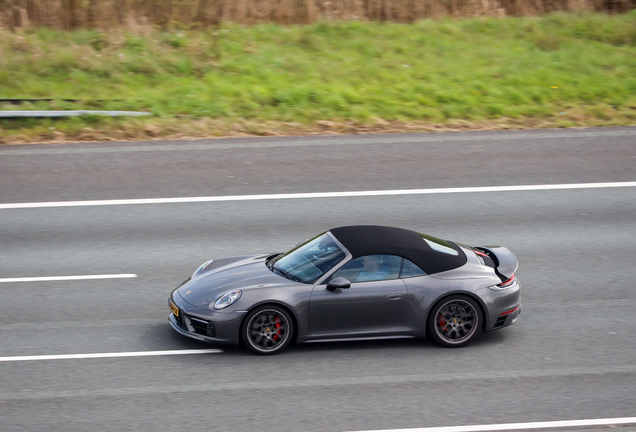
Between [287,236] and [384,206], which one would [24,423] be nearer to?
[287,236]

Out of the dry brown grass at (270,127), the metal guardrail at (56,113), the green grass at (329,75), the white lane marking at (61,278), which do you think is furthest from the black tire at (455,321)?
the metal guardrail at (56,113)

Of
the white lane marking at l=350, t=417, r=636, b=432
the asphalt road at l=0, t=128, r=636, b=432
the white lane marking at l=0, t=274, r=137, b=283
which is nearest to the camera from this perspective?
the white lane marking at l=350, t=417, r=636, b=432

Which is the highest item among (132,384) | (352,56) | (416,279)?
(352,56)

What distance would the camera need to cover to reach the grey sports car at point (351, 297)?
7883 mm

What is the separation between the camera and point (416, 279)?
26.8ft

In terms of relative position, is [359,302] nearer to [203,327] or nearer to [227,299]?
[227,299]

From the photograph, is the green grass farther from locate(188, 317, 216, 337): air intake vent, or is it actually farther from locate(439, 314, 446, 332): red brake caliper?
locate(439, 314, 446, 332): red brake caliper

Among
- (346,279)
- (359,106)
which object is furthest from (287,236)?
(359,106)

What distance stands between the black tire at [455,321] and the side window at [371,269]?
0.61m

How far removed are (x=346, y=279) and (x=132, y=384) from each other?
7.94 feet

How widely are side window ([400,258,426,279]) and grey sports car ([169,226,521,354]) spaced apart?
0.01 m

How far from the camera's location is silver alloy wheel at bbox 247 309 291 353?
310 inches

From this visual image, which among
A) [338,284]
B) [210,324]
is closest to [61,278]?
[210,324]

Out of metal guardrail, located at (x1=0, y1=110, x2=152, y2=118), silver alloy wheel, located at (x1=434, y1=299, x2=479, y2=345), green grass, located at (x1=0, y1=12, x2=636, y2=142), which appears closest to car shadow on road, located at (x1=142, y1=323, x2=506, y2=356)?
silver alloy wheel, located at (x1=434, y1=299, x2=479, y2=345)
